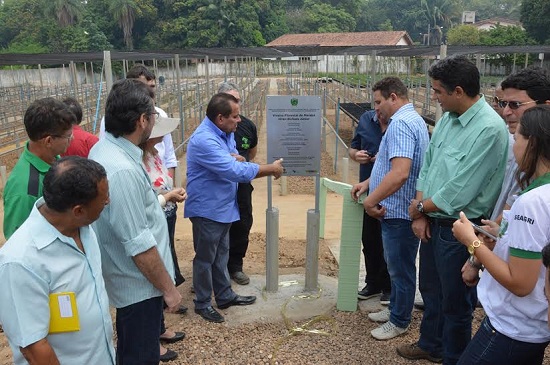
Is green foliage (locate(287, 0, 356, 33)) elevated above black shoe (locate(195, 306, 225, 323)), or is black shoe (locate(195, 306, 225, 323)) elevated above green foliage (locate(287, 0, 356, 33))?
green foliage (locate(287, 0, 356, 33))

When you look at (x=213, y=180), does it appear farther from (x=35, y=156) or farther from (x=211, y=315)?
(x=35, y=156)

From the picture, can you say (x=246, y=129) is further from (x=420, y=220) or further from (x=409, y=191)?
(x=420, y=220)

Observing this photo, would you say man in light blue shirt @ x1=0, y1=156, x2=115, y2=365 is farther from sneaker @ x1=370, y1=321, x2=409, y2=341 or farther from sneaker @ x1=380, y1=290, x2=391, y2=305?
sneaker @ x1=380, y1=290, x2=391, y2=305

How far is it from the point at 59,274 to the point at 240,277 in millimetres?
2638

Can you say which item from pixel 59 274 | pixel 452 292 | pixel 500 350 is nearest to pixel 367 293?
pixel 452 292

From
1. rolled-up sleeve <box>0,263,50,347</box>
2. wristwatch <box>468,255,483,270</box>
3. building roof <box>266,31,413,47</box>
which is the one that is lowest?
wristwatch <box>468,255,483,270</box>

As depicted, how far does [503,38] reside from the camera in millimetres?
33531

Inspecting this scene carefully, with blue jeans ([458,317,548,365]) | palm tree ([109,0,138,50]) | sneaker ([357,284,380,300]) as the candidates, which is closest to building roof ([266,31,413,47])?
palm tree ([109,0,138,50])

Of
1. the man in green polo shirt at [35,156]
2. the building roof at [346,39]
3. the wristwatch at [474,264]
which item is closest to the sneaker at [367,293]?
the wristwatch at [474,264]

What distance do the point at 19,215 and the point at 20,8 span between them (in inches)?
2120

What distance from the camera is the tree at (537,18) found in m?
31.7

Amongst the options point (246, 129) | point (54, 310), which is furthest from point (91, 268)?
point (246, 129)

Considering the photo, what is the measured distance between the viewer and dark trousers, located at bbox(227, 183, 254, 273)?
421 centimetres

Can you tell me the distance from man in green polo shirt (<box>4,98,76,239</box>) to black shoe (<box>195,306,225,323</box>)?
5.20 feet
